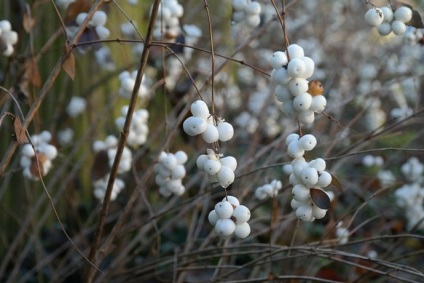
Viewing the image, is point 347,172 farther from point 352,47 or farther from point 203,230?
point 203,230

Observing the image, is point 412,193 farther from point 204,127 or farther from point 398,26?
point 204,127

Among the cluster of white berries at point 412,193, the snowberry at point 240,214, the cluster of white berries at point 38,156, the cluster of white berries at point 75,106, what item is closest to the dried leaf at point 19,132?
the cluster of white berries at point 38,156

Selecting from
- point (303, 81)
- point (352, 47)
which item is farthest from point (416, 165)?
point (352, 47)

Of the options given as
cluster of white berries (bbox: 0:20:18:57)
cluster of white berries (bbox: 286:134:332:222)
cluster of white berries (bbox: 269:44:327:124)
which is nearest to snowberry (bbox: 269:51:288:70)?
cluster of white berries (bbox: 269:44:327:124)

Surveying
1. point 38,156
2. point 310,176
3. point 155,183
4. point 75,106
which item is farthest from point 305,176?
point 75,106

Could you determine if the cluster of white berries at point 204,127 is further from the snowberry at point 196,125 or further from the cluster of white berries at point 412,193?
the cluster of white berries at point 412,193
